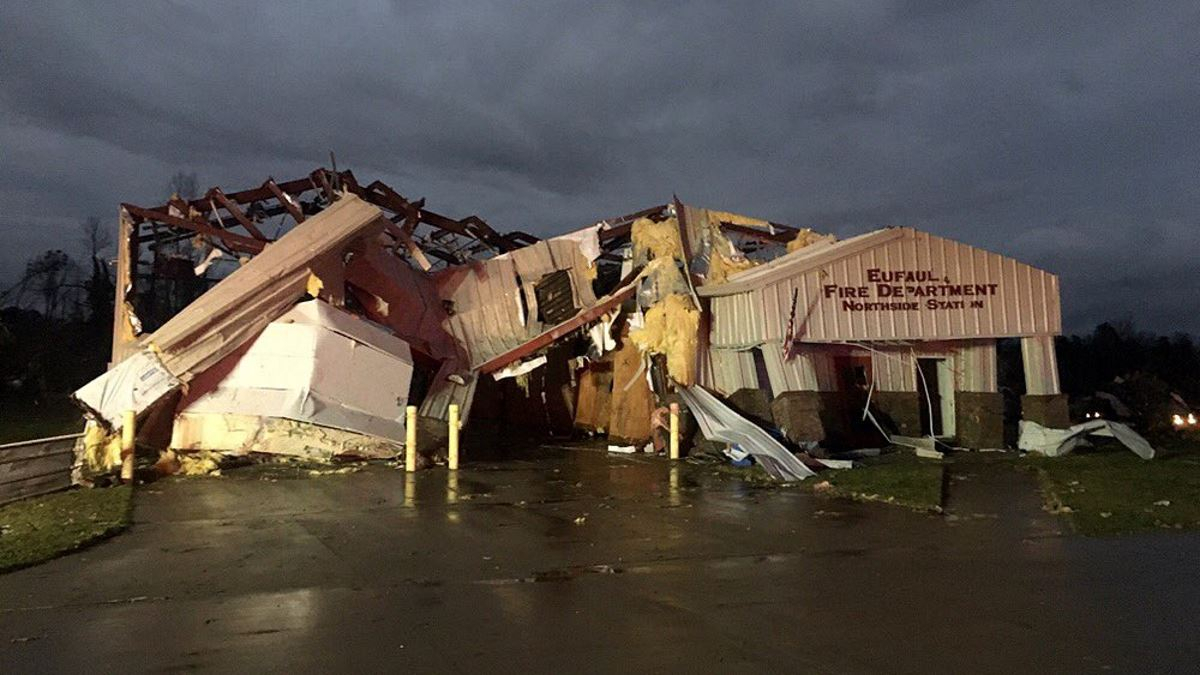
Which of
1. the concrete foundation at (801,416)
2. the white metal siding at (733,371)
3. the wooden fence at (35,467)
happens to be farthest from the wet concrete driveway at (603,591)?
the white metal siding at (733,371)

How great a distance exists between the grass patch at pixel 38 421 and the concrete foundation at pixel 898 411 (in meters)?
19.2

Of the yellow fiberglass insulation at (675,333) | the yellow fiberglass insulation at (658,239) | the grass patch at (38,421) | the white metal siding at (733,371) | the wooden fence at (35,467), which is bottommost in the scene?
the wooden fence at (35,467)

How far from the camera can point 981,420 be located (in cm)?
1869

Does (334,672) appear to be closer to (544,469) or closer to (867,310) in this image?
(544,469)

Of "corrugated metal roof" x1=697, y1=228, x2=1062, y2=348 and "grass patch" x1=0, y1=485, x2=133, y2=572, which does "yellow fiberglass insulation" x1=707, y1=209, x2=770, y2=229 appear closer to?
"corrugated metal roof" x1=697, y1=228, x2=1062, y2=348

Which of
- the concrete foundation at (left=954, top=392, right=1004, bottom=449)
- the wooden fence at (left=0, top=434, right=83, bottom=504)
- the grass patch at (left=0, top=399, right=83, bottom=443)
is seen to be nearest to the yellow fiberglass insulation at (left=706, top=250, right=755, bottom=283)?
the concrete foundation at (left=954, top=392, right=1004, bottom=449)

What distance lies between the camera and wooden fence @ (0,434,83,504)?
11484 millimetres

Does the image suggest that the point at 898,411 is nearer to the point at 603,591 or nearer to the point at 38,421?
the point at 603,591

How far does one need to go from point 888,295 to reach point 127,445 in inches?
558

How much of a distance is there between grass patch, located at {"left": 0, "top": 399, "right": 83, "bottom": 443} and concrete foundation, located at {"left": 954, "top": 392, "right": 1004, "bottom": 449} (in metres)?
20.9

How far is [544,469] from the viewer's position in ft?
51.9

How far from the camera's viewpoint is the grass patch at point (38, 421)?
20828 mm

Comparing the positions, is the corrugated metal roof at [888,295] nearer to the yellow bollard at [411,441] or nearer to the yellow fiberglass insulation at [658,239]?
the yellow fiberglass insulation at [658,239]

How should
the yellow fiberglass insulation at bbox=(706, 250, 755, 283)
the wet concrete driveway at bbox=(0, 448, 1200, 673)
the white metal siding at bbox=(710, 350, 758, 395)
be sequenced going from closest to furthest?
the wet concrete driveway at bbox=(0, 448, 1200, 673)
the white metal siding at bbox=(710, 350, 758, 395)
the yellow fiberglass insulation at bbox=(706, 250, 755, 283)
